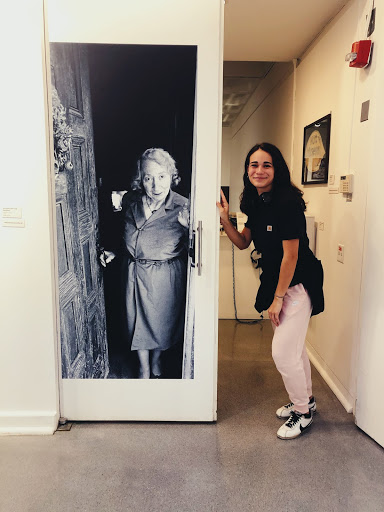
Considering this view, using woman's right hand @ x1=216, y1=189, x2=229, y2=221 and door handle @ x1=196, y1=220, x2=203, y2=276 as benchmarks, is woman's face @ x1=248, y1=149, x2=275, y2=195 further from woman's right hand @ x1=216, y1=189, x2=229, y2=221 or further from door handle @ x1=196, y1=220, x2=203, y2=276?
door handle @ x1=196, y1=220, x2=203, y2=276

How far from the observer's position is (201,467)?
1.98 m

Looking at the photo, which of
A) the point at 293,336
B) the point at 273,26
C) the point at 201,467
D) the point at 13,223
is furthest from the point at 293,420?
the point at 273,26

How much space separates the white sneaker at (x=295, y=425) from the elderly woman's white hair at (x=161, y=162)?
145cm

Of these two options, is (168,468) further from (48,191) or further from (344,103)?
(344,103)

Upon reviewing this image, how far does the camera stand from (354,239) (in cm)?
244

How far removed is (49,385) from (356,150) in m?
2.23

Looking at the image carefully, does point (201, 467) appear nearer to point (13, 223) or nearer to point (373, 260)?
point (373, 260)

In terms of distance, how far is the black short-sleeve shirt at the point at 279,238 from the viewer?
2082 millimetres

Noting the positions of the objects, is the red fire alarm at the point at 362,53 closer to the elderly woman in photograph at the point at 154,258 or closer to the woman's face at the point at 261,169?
the woman's face at the point at 261,169

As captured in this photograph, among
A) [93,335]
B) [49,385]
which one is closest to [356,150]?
[93,335]

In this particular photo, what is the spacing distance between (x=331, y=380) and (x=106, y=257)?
1.77m

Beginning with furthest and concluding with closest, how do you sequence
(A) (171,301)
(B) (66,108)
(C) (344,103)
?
(C) (344,103) → (A) (171,301) → (B) (66,108)

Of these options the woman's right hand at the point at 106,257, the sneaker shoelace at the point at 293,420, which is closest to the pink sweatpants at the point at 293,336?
the sneaker shoelace at the point at 293,420

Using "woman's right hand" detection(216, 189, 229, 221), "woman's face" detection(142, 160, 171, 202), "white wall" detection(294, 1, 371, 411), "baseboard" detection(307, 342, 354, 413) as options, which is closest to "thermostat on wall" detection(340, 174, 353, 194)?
"white wall" detection(294, 1, 371, 411)
